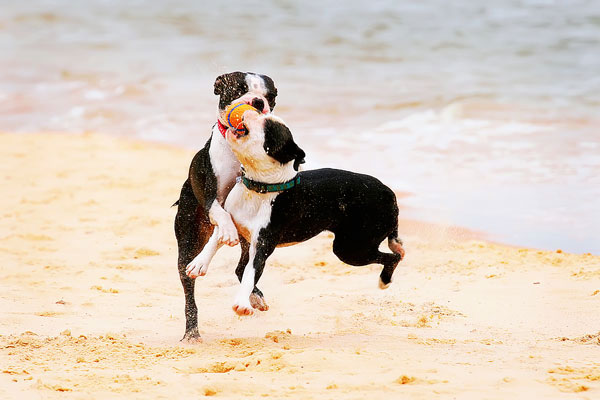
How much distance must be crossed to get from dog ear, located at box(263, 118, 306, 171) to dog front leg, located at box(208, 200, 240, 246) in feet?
1.34

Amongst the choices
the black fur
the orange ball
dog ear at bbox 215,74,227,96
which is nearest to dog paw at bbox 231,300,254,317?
the black fur

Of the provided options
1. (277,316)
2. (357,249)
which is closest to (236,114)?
(357,249)

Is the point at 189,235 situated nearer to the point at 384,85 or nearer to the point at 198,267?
the point at 198,267

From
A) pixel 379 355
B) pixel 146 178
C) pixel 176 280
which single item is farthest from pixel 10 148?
pixel 379 355

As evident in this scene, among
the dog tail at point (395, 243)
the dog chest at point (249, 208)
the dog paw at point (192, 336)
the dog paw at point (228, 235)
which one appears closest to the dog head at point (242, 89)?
the dog chest at point (249, 208)

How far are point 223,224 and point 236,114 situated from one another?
1.88 feet

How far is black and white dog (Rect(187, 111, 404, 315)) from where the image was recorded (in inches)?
177

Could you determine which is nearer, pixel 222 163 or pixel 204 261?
pixel 204 261

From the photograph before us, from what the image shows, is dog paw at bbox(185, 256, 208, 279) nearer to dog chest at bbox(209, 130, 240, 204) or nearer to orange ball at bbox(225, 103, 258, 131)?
dog chest at bbox(209, 130, 240, 204)

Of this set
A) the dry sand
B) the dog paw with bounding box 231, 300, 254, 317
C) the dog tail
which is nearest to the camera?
the dry sand

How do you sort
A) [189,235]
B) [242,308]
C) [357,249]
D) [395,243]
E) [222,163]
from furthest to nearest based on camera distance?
1. [395,243]
2. [189,235]
3. [357,249]
4. [222,163]
5. [242,308]

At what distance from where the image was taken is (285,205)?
465 cm

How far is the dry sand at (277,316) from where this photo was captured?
4.00m

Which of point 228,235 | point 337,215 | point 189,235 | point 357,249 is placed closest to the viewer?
point 228,235
